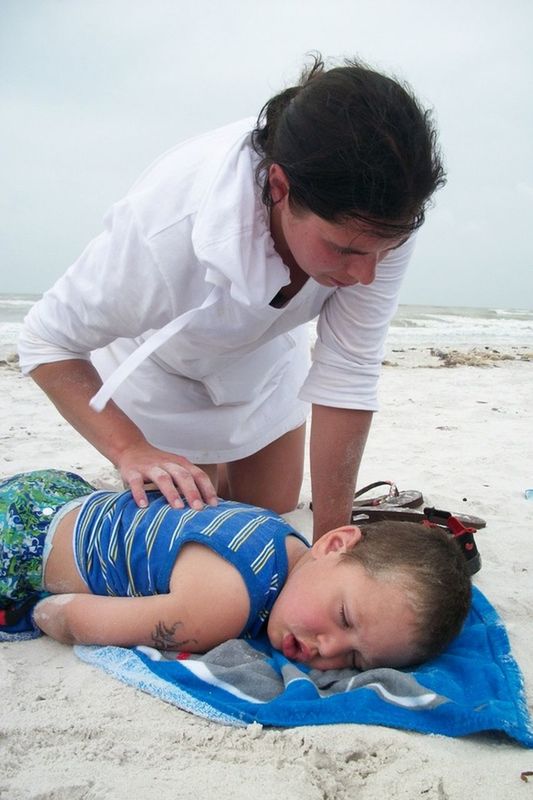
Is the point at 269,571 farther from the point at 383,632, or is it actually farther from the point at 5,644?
the point at 5,644

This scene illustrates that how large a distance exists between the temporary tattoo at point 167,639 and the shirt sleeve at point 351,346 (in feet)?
3.00

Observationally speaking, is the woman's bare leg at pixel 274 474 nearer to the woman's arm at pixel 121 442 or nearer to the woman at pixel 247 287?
the woman at pixel 247 287

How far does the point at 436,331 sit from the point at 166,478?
1434cm

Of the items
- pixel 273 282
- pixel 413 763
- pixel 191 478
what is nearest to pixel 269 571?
pixel 191 478

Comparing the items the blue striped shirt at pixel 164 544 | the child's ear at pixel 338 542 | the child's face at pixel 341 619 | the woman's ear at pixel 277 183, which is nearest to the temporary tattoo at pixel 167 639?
the blue striped shirt at pixel 164 544

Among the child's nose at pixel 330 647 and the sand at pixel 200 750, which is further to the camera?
the child's nose at pixel 330 647

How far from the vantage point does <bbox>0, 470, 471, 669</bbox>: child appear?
69.9 inches

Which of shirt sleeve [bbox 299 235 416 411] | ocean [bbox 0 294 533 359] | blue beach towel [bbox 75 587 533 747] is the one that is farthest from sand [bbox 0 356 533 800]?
ocean [bbox 0 294 533 359]

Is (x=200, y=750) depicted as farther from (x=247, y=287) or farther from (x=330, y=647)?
(x=247, y=287)

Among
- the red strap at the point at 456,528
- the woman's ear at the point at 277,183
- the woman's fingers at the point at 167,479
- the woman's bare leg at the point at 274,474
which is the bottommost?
the woman's bare leg at the point at 274,474

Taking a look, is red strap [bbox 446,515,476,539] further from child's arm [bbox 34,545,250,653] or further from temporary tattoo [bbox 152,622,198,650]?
temporary tattoo [bbox 152,622,198,650]

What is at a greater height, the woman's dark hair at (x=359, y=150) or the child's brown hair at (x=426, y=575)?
the woman's dark hair at (x=359, y=150)

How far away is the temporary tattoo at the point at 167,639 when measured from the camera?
71.6 inches

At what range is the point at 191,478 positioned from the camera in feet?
6.73
